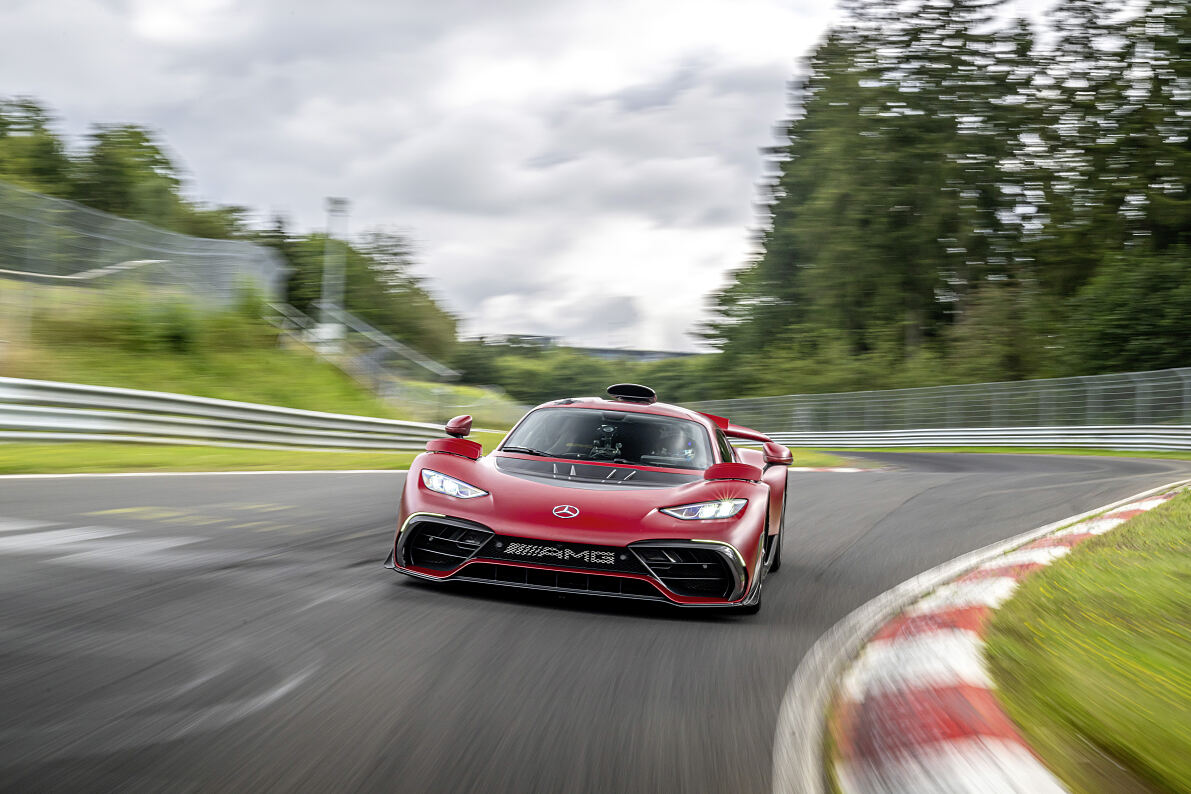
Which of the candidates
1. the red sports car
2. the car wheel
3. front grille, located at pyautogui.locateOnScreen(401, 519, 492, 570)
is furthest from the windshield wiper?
the car wheel

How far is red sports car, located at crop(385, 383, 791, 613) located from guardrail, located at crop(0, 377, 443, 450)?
395 inches

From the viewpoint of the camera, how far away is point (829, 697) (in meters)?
3.95

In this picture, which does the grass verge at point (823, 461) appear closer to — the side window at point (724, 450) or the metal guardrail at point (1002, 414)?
the metal guardrail at point (1002, 414)

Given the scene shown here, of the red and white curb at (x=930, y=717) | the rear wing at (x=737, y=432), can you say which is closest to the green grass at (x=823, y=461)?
the rear wing at (x=737, y=432)

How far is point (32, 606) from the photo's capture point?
4578 millimetres

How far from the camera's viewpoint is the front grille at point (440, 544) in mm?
5270

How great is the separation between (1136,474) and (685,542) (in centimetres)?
1395

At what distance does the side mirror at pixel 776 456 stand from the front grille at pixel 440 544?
2413 mm

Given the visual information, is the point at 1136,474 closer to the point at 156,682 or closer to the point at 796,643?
the point at 796,643

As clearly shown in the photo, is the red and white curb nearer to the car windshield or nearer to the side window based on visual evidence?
the side window

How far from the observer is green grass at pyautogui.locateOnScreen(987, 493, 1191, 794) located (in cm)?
307

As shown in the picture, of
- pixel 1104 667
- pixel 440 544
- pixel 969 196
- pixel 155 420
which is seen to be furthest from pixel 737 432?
pixel 969 196

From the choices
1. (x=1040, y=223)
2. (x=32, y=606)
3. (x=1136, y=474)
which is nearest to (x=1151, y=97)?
(x=1040, y=223)

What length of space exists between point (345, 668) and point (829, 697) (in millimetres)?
1767
